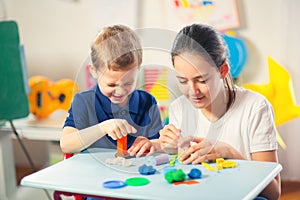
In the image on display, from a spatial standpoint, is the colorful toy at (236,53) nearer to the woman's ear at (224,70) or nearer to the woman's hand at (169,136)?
the woman's ear at (224,70)

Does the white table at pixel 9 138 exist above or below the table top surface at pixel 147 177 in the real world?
below

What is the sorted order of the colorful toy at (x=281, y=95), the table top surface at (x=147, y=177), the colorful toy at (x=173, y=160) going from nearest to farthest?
1. the table top surface at (x=147, y=177)
2. the colorful toy at (x=173, y=160)
3. the colorful toy at (x=281, y=95)

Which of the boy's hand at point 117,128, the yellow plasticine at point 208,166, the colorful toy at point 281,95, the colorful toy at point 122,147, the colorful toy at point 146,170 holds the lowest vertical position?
the colorful toy at point 281,95

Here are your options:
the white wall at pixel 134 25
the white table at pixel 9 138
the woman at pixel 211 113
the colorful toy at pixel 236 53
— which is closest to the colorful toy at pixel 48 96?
the white table at pixel 9 138

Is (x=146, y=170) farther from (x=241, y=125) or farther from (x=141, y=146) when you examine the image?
(x=241, y=125)

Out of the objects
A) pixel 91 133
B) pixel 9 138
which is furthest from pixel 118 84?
pixel 9 138

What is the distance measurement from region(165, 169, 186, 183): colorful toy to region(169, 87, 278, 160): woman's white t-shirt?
150 mm

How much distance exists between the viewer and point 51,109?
9.83 feet

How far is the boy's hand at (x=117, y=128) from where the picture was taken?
1383mm

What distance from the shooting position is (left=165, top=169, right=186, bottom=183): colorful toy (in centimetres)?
127

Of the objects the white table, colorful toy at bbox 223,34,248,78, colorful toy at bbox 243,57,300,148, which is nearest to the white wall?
colorful toy at bbox 223,34,248,78

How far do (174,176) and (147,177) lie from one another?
0.08m

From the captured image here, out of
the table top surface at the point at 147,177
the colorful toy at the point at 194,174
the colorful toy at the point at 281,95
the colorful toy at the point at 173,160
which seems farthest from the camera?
the colorful toy at the point at 281,95

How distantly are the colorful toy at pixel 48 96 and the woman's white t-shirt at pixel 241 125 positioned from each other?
158 centimetres
